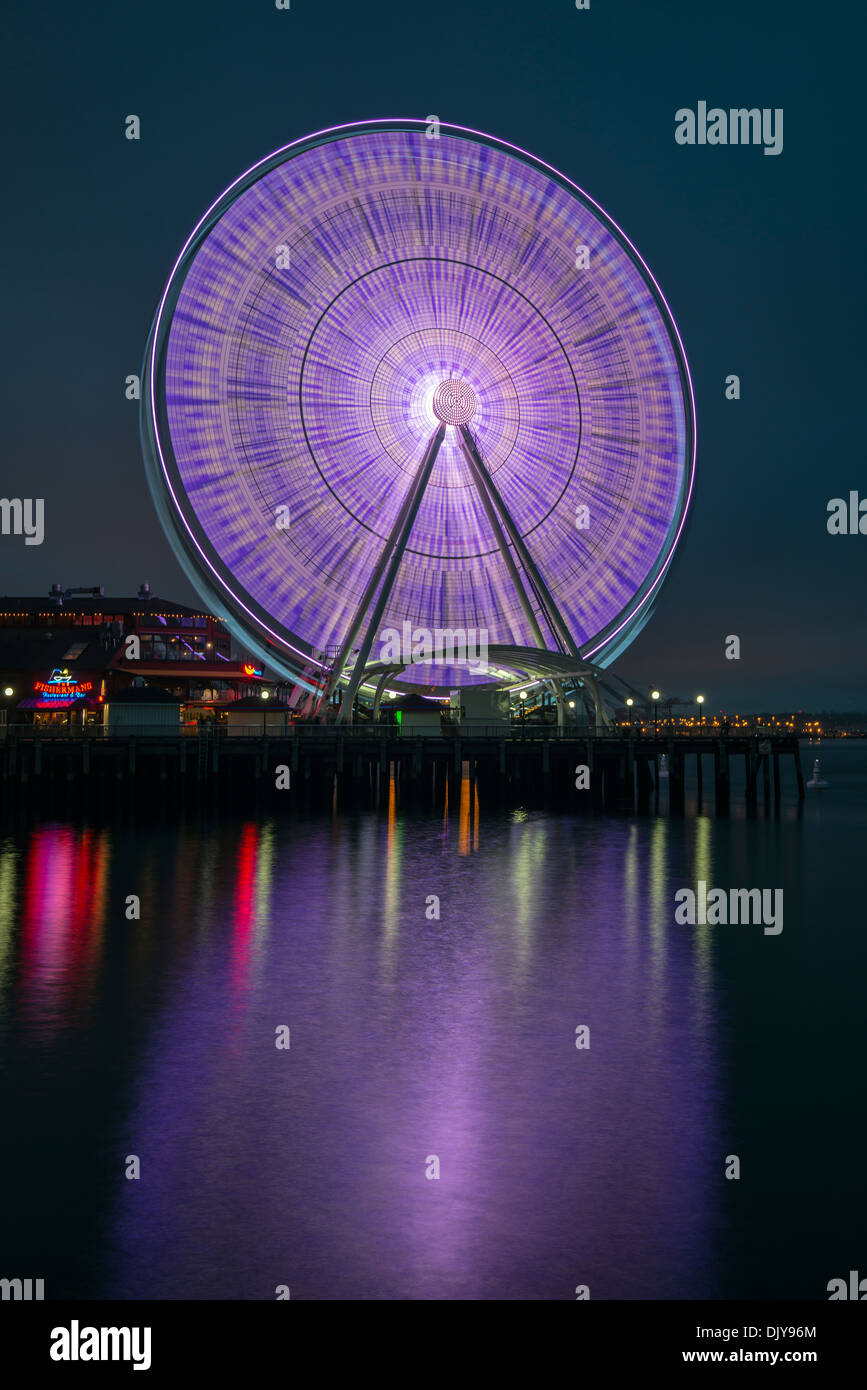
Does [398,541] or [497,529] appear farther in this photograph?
[497,529]

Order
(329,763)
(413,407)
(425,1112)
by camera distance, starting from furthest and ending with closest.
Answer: (329,763) → (413,407) → (425,1112)

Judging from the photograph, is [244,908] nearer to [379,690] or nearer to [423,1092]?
[423,1092]

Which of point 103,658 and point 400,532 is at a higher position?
point 400,532

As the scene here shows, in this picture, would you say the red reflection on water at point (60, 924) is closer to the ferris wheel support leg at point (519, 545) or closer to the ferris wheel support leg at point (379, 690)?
the ferris wheel support leg at point (379, 690)

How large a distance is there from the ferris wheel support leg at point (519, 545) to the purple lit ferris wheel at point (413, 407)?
98 mm

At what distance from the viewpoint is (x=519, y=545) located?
47594mm

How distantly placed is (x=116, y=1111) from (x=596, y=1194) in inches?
211

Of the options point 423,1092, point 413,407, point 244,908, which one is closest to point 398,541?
point 413,407

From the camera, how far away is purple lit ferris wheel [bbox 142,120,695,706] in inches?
1796

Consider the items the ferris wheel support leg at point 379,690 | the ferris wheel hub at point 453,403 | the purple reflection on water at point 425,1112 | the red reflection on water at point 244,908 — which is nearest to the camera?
the purple reflection on water at point 425,1112

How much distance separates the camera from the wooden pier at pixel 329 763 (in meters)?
47.5

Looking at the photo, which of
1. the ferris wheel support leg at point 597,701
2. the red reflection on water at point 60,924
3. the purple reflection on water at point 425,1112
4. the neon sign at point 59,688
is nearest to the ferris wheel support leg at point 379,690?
the ferris wheel support leg at point 597,701

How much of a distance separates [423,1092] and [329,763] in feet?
136
